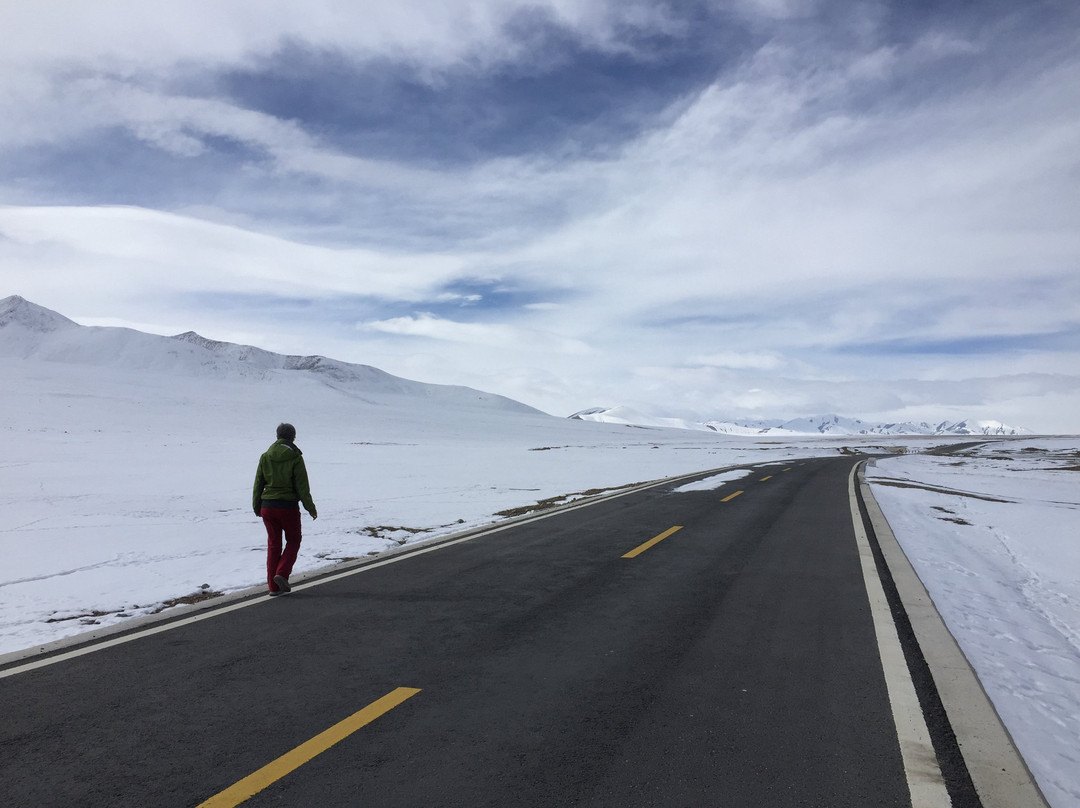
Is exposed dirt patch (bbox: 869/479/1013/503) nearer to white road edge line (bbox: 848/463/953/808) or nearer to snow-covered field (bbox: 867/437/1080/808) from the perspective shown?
snow-covered field (bbox: 867/437/1080/808)

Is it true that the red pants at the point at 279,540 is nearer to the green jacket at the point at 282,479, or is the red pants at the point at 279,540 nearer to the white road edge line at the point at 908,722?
the green jacket at the point at 282,479

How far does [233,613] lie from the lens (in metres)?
6.39

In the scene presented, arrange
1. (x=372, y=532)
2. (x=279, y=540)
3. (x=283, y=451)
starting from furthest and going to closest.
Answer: (x=372, y=532) → (x=283, y=451) → (x=279, y=540)

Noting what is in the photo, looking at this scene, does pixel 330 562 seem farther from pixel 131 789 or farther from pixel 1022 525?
pixel 1022 525

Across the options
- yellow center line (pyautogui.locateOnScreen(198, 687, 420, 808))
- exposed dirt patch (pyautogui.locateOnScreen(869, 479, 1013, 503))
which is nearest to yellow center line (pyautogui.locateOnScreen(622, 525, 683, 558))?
yellow center line (pyautogui.locateOnScreen(198, 687, 420, 808))

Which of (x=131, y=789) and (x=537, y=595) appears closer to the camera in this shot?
(x=131, y=789)

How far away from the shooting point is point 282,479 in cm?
746

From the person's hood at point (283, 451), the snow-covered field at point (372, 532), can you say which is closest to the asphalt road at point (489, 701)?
the snow-covered field at point (372, 532)

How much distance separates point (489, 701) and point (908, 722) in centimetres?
277

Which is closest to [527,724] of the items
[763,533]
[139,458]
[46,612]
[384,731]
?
[384,731]

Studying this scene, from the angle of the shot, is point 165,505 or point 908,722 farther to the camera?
point 165,505

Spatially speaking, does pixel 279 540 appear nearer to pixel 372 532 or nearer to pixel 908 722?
pixel 372 532

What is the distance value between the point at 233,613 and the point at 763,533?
8787 millimetres

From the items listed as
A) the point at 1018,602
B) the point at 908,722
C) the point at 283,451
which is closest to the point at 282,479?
the point at 283,451
